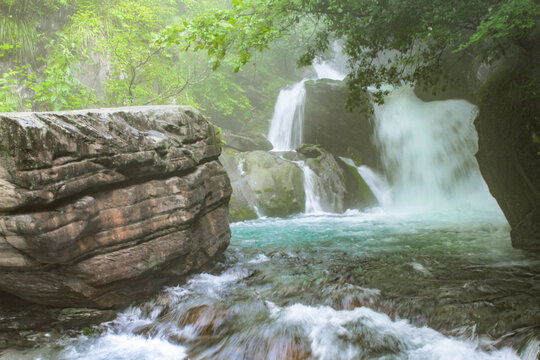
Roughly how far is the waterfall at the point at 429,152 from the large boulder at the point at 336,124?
784mm

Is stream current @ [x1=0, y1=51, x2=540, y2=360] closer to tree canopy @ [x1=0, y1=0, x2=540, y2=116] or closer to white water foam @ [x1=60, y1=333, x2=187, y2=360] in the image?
white water foam @ [x1=60, y1=333, x2=187, y2=360]

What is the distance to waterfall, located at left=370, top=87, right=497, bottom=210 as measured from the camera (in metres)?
15.4

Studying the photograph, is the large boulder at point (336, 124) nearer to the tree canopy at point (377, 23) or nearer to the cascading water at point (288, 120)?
the cascading water at point (288, 120)

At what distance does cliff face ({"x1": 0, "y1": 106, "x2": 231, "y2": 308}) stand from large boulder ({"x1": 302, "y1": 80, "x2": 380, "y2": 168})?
1367 cm

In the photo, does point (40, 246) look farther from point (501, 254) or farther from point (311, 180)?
point (311, 180)

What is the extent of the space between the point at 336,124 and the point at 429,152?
5.24 meters

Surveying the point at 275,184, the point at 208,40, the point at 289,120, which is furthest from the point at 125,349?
the point at 289,120

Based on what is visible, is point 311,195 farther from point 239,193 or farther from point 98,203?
point 98,203

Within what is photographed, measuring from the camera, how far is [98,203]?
4.65 metres

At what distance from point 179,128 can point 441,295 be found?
17.7ft

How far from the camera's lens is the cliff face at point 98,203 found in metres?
3.96

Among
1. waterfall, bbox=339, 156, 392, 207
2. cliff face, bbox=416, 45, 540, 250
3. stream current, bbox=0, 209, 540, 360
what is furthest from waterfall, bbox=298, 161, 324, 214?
cliff face, bbox=416, 45, 540, 250

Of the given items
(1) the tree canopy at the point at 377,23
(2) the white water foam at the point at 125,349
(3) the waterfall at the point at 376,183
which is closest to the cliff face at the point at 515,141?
(1) the tree canopy at the point at 377,23

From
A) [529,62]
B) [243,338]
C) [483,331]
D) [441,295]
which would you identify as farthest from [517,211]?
[243,338]
